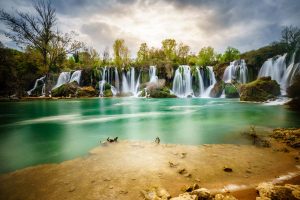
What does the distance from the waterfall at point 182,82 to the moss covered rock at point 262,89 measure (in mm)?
13500

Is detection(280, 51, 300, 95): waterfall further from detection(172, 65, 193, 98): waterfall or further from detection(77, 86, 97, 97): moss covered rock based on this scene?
detection(77, 86, 97, 97): moss covered rock

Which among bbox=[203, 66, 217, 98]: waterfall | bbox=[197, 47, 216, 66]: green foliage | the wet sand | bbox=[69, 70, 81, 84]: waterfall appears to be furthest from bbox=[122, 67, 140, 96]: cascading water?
the wet sand

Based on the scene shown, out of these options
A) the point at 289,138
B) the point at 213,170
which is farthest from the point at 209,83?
the point at 213,170

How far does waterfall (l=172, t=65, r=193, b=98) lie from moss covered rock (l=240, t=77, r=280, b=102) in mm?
13500

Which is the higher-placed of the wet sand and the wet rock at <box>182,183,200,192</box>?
the wet rock at <box>182,183,200,192</box>

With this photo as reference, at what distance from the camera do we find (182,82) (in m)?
32.6

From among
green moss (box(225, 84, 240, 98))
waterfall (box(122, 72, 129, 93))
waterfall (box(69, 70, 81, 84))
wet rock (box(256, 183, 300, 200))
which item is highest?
waterfall (box(69, 70, 81, 84))

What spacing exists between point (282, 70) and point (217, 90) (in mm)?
9259

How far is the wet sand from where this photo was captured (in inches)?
97.5

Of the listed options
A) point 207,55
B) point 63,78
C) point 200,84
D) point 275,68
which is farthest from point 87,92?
point 207,55

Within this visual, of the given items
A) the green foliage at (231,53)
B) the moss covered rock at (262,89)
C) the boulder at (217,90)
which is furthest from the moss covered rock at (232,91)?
the green foliage at (231,53)

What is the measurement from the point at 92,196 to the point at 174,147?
2500 millimetres

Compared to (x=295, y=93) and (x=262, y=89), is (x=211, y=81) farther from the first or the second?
(x=295, y=93)

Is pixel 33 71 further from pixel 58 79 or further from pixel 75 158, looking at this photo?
pixel 75 158
